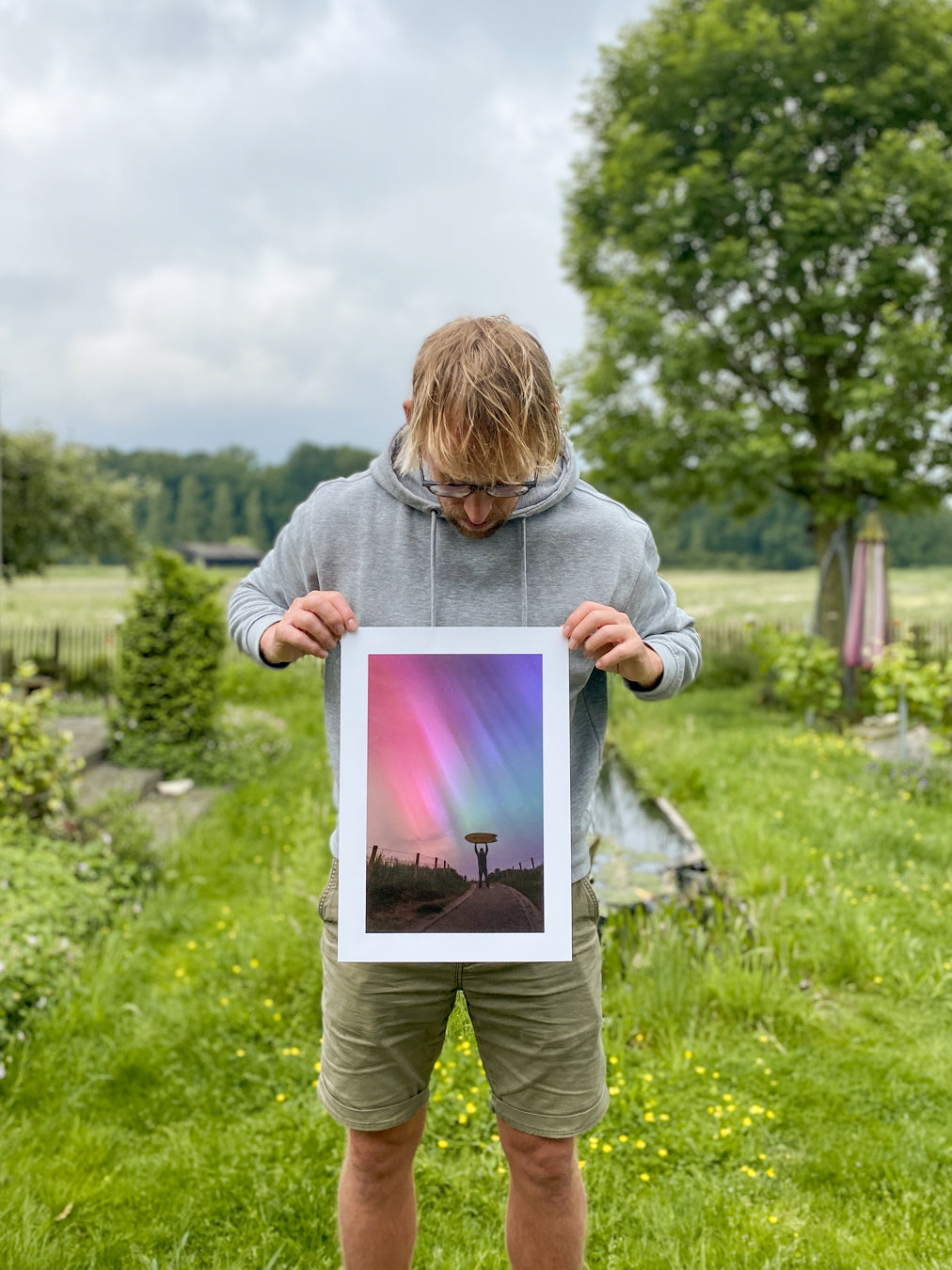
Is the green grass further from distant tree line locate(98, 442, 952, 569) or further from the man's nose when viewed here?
the man's nose

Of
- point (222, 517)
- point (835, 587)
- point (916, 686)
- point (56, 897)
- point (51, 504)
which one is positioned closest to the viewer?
point (56, 897)

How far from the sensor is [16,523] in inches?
488

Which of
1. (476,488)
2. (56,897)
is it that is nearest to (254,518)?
(56,897)

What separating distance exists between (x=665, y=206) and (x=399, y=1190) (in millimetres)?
A: 11267

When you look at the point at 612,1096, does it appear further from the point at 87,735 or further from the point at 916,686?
the point at 87,735

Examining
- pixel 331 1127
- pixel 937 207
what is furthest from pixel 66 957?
pixel 937 207

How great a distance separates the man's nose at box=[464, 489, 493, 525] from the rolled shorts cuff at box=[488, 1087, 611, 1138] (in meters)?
0.96

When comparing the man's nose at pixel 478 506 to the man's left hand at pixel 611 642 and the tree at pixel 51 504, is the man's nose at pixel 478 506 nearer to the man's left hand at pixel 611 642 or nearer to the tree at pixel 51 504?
the man's left hand at pixel 611 642

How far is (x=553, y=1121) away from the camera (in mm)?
1554

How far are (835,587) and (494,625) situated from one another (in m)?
10.3

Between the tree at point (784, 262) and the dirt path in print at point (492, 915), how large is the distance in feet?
30.2

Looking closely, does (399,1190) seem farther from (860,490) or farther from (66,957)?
(860,490)

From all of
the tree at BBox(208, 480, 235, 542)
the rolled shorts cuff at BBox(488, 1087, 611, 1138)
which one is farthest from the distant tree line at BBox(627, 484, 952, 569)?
the rolled shorts cuff at BBox(488, 1087, 611, 1138)

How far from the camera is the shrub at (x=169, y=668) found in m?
7.11
